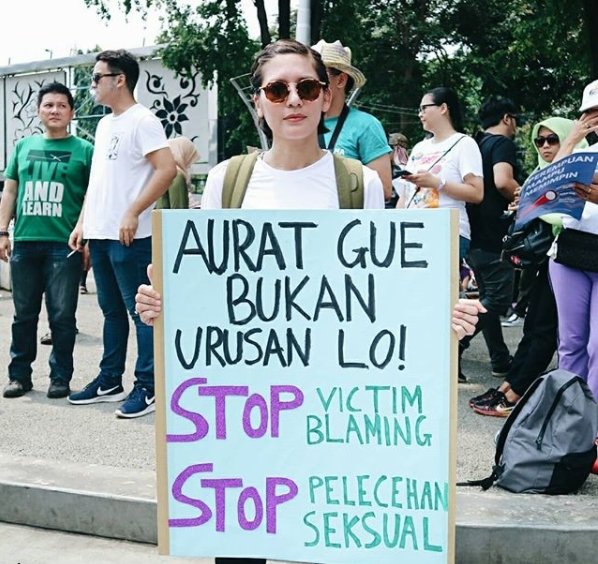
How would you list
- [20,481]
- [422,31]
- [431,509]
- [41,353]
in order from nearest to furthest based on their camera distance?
[431,509]
[20,481]
[41,353]
[422,31]

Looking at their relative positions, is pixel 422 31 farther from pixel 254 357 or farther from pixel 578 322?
pixel 254 357

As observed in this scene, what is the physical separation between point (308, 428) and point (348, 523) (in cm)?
26

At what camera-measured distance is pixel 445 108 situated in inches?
227

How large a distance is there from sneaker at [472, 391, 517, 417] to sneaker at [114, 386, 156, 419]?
5.83 ft

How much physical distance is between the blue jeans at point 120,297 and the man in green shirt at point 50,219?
1.09ft

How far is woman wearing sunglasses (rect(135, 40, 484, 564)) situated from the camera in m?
2.56

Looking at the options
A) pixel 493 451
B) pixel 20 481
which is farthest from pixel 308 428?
pixel 493 451

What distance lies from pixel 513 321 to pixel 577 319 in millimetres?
5319

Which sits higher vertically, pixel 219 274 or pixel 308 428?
pixel 219 274

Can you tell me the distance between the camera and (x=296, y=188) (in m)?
2.67

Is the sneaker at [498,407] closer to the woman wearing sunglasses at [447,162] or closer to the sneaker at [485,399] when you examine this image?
Answer: the sneaker at [485,399]

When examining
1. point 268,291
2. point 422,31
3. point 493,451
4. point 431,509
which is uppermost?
point 422,31

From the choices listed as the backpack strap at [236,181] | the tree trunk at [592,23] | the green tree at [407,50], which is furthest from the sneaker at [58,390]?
the green tree at [407,50]

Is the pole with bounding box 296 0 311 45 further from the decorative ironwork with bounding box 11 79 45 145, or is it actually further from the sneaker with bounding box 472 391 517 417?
the decorative ironwork with bounding box 11 79 45 145
